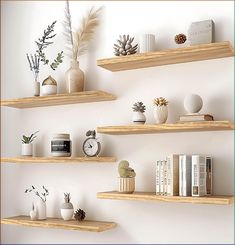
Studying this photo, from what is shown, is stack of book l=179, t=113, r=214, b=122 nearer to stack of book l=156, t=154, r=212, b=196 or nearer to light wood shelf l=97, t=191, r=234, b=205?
stack of book l=156, t=154, r=212, b=196

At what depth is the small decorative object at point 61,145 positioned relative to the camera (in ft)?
8.70

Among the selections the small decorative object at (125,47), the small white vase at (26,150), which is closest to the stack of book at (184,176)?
the small decorative object at (125,47)

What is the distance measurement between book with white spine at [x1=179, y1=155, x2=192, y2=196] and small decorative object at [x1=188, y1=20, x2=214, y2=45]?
61 cm

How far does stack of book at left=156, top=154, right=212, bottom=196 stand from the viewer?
86.6 inches

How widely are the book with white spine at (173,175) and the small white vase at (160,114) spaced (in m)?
0.21

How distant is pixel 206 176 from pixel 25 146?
1.20 meters

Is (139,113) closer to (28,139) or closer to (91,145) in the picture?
(91,145)

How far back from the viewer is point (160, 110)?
2.37m

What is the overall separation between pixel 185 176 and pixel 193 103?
0.38 meters

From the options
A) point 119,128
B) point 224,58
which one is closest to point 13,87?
point 119,128

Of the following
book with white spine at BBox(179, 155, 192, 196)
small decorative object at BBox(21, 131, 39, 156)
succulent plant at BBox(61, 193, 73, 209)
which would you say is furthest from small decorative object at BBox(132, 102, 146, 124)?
small decorative object at BBox(21, 131, 39, 156)

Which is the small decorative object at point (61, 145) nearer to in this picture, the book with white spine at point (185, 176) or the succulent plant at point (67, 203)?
the succulent plant at point (67, 203)

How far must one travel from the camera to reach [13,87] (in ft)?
10.1

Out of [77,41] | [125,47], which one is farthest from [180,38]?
[77,41]
